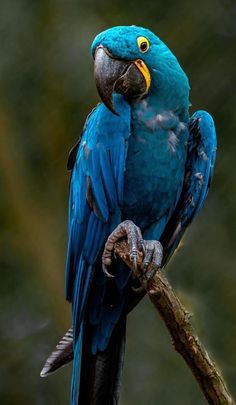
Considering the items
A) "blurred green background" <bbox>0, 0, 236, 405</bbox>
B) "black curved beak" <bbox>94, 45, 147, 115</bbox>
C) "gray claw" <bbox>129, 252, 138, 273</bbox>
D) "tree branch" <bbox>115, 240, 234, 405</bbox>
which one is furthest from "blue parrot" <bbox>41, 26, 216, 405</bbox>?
"blurred green background" <bbox>0, 0, 236, 405</bbox>

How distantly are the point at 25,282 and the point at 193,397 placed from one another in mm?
803

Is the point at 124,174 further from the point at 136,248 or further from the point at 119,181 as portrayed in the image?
the point at 136,248

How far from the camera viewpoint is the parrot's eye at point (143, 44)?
3.38m

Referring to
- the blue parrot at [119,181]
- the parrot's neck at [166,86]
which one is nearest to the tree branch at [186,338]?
the blue parrot at [119,181]

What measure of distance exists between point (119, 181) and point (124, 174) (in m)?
0.05

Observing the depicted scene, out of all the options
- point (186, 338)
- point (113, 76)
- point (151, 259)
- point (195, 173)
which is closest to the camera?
point (186, 338)

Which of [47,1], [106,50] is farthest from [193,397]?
[47,1]

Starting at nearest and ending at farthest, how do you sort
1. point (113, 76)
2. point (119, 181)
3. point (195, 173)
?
point (113, 76), point (119, 181), point (195, 173)

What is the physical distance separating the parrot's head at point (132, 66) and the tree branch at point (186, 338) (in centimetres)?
62

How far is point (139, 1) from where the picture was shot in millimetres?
4430

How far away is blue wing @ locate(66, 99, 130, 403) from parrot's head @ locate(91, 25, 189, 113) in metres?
0.09

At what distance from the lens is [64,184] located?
4340mm

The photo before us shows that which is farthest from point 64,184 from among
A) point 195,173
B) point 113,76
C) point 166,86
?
point 113,76

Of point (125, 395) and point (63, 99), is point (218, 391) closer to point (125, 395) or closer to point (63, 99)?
point (125, 395)
